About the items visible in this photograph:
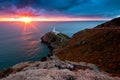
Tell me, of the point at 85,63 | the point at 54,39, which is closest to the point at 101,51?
the point at 85,63

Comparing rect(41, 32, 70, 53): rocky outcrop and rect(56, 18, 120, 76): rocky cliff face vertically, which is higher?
rect(56, 18, 120, 76): rocky cliff face

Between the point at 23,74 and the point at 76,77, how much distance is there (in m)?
6.12

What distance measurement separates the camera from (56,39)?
15862 centimetres

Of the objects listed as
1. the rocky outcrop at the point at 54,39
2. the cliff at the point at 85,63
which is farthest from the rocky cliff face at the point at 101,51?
the rocky outcrop at the point at 54,39

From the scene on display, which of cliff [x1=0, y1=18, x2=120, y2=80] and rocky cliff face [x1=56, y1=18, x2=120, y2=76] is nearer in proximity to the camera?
cliff [x1=0, y1=18, x2=120, y2=80]

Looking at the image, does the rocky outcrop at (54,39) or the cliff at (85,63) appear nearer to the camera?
the cliff at (85,63)

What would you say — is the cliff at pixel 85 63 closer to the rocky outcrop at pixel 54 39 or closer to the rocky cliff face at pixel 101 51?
the rocky cliff face at pixel 101 51

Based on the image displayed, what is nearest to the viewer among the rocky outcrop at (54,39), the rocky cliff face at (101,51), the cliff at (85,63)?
the cliff at (85,63)

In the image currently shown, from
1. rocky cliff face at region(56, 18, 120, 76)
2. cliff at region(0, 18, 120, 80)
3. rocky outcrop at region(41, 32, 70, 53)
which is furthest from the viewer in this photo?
rocky outcrop at region(41, 32, 70, 53)

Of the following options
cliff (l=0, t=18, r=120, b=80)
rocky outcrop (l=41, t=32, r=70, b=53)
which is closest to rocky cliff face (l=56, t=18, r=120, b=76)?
cliff (l=0, t=18, r=120, b=80)

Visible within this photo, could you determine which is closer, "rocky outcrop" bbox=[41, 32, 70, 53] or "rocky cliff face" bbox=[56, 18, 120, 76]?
"rocky cliff face" bbox=[56, 18, 120, 76]

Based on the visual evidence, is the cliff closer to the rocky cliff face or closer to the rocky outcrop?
→ the rocky cliff face

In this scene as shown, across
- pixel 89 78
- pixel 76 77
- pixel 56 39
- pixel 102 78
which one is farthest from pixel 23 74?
pixel 56 39

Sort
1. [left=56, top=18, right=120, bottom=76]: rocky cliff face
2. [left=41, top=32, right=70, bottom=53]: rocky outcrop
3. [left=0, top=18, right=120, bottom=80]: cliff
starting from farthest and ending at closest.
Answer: [left=41, top=32, right=70, bottom=53]: rocky outcrop → [left=56, top=18, right=120, bottom=76]: rocky cliff face → [left=0, top=18, right=120, bottom=80]: cliff
